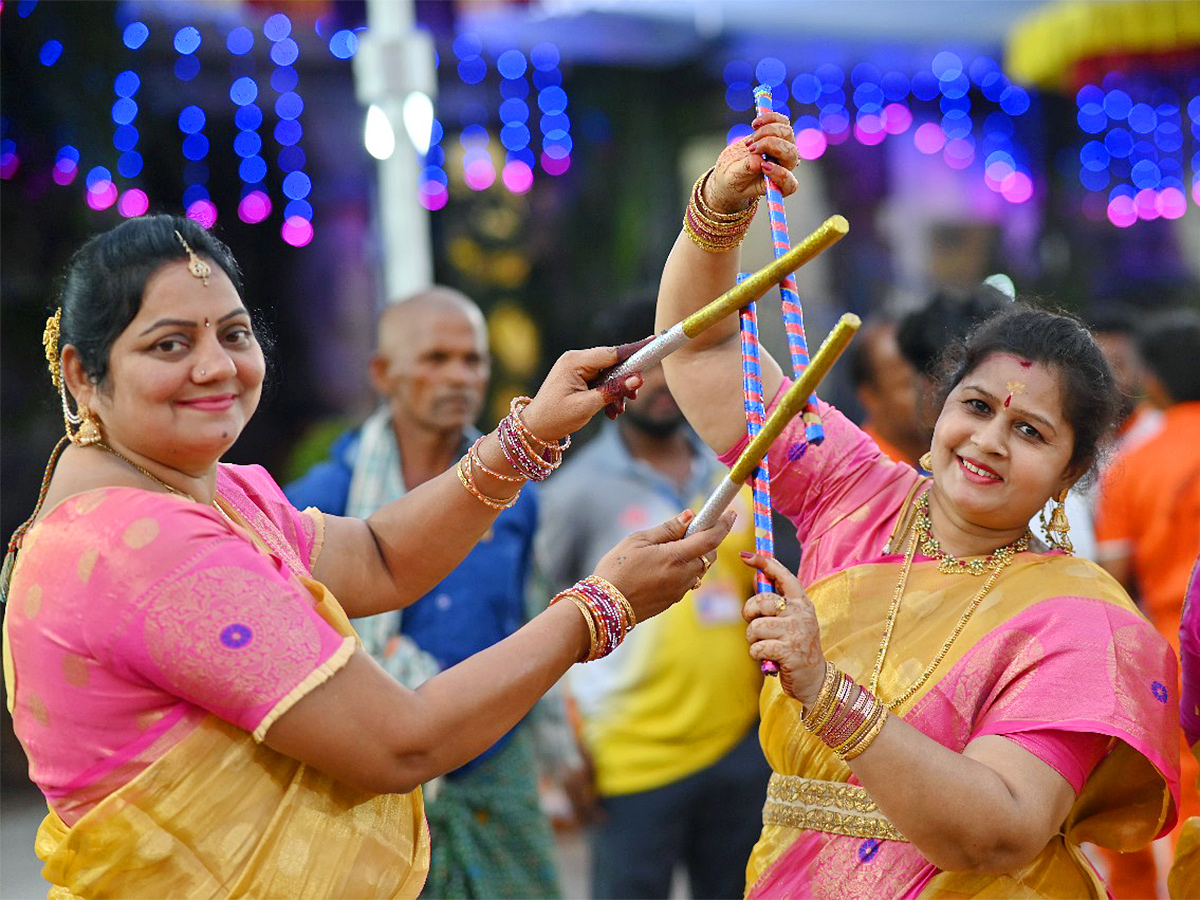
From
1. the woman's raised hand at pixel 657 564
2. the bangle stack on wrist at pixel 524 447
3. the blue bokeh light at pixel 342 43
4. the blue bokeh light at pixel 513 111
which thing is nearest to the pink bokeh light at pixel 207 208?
the blue bokeh light at pixel 342 43

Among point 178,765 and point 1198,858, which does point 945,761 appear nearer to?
point 1198,858

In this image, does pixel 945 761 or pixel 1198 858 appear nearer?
pixel 945 761

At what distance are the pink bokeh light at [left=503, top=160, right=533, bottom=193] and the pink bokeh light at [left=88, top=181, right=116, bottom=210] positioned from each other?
7.75 feet

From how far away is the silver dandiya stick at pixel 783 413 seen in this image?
172cm

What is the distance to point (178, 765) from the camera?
1804 millimetres

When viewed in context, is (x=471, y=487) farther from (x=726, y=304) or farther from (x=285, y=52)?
(x=285, y=52)

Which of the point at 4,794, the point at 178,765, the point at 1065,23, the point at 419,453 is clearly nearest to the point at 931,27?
the point at 1065,23

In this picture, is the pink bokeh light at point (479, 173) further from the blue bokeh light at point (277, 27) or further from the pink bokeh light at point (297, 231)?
the blue bokeh light at point (277, 27)

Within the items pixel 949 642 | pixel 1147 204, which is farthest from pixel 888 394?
pixel 1147 204

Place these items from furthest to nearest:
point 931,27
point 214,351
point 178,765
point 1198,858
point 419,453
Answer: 1. point 931,27
2. point 419,453
3. point 1198,858
4. point 214,351
5. point 178,765

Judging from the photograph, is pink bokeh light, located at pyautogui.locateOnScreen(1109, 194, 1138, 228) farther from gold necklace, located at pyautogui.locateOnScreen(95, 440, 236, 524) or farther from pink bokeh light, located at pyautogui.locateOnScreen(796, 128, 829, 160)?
gold necklace, located at pyautogui.locateOnScreen(95, 440, 236, 524)

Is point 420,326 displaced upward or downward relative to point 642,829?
upward

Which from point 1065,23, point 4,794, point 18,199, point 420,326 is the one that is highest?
point 1065,23

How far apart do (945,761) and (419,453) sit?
Result: 225 centimetres
